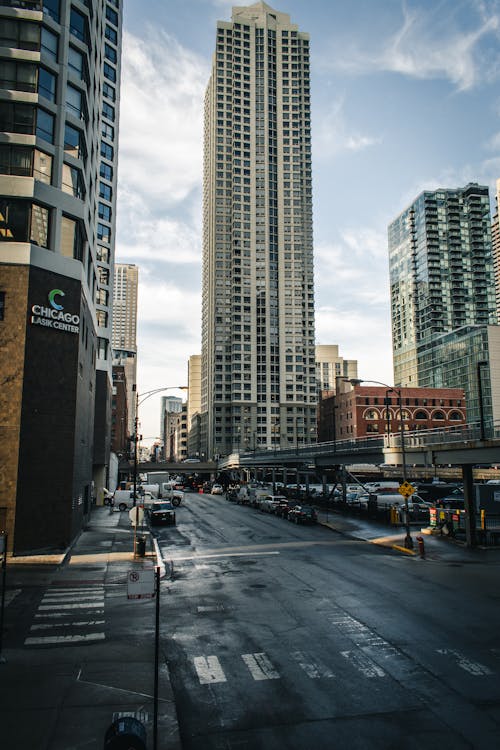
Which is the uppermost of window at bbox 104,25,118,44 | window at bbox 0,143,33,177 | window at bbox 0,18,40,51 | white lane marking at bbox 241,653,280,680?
window at bbox 104,25,118,44

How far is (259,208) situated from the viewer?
530 ft

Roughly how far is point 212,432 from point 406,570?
5193 inches

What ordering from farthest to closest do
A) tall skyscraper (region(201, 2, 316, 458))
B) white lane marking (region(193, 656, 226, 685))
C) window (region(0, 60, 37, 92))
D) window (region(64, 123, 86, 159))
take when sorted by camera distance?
1. tall skyscraper (region(201, 2, 316, 458))
2. window (region(64, 123, 86, 159))
3. window (region(0, 60, 37, 92))
4. white lane marking (region(193, 656, 226, 685))

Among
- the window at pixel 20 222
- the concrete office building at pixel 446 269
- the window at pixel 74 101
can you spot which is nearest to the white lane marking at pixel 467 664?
the window at pixel 20 222

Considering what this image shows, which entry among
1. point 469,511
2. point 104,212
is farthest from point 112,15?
point 469,511

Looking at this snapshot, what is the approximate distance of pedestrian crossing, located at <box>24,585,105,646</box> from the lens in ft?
48.0

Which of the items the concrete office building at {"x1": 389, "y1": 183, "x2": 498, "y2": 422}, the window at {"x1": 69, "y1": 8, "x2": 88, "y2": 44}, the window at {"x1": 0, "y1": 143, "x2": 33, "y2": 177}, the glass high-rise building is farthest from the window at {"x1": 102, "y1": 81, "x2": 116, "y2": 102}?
the glass high-rise building

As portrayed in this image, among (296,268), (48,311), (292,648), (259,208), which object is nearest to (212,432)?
(296,268)

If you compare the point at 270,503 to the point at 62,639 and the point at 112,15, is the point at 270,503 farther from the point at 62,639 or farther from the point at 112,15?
the point at 112,15

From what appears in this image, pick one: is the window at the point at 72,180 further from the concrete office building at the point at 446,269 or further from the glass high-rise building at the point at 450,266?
the glass high-rise building at the point at 450,266

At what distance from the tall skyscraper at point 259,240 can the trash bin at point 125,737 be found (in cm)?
14471

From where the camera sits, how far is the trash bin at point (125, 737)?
25.2 ft

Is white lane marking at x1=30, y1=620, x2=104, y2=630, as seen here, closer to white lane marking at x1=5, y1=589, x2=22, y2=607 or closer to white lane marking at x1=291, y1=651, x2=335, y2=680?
white lane marking at x1=5, y1=589, x2=22, y2=607

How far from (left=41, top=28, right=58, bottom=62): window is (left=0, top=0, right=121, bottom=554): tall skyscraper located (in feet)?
0.19
